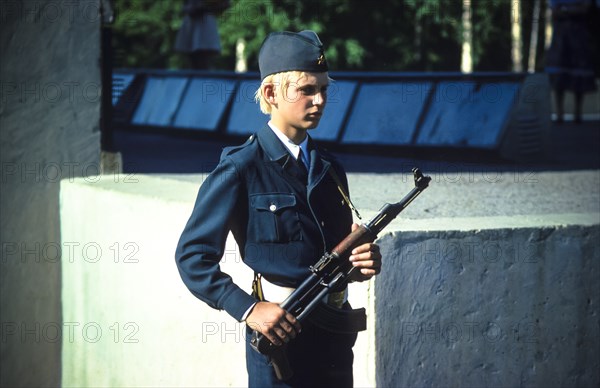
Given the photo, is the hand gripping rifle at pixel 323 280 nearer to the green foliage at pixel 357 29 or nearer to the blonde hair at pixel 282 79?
the blonde hair at pixel 282 79

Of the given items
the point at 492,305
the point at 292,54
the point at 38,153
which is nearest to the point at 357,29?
the point at 38,153

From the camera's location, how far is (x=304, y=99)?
3422 mm

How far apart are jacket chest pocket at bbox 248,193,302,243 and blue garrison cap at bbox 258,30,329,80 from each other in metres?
0.38

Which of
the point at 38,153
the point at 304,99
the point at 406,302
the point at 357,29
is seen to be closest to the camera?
the point at 304,99

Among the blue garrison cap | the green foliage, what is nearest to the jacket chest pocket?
the blue garrison cap

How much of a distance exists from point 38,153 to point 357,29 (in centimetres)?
3808

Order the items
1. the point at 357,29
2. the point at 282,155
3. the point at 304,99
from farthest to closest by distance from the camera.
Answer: the point at 357,29
the point at 282,155
the point at 304,99

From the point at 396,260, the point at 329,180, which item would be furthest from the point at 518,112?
the point at 329,180

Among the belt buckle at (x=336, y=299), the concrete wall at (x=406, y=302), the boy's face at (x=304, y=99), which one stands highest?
the boy's face at (x=304, y=99)

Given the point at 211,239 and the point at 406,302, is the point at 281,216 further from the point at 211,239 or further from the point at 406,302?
the point at 406,302

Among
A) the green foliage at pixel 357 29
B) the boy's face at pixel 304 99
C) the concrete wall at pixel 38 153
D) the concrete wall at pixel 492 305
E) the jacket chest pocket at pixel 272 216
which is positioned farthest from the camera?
the green foliage at pixel 357 29

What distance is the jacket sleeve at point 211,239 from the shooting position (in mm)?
3455

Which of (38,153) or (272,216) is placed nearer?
(272,216)

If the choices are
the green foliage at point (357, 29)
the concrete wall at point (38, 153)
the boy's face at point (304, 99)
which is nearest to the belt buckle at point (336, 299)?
the boy's face at point (304, 99)
